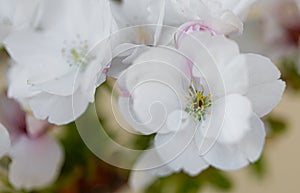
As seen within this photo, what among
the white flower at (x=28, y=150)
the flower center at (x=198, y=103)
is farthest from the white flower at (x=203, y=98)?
the white flower at (x=28, y=150)

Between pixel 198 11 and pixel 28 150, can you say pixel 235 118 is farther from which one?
pixel 28 150

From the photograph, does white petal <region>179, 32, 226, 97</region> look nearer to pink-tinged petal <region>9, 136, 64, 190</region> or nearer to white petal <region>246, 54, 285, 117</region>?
white petal <region>246, 54, 285, 117</region>

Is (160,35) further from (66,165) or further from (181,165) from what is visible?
(66,165)

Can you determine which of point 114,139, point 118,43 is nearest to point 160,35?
point 118,43

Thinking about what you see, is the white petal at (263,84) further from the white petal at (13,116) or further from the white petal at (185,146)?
the white petal at (13,116)

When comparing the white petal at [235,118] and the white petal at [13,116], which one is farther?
the white petal at [13,116]

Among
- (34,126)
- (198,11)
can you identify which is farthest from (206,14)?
(34,126)

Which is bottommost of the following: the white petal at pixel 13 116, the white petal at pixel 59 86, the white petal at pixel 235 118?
the white petal at pixel 13 116
